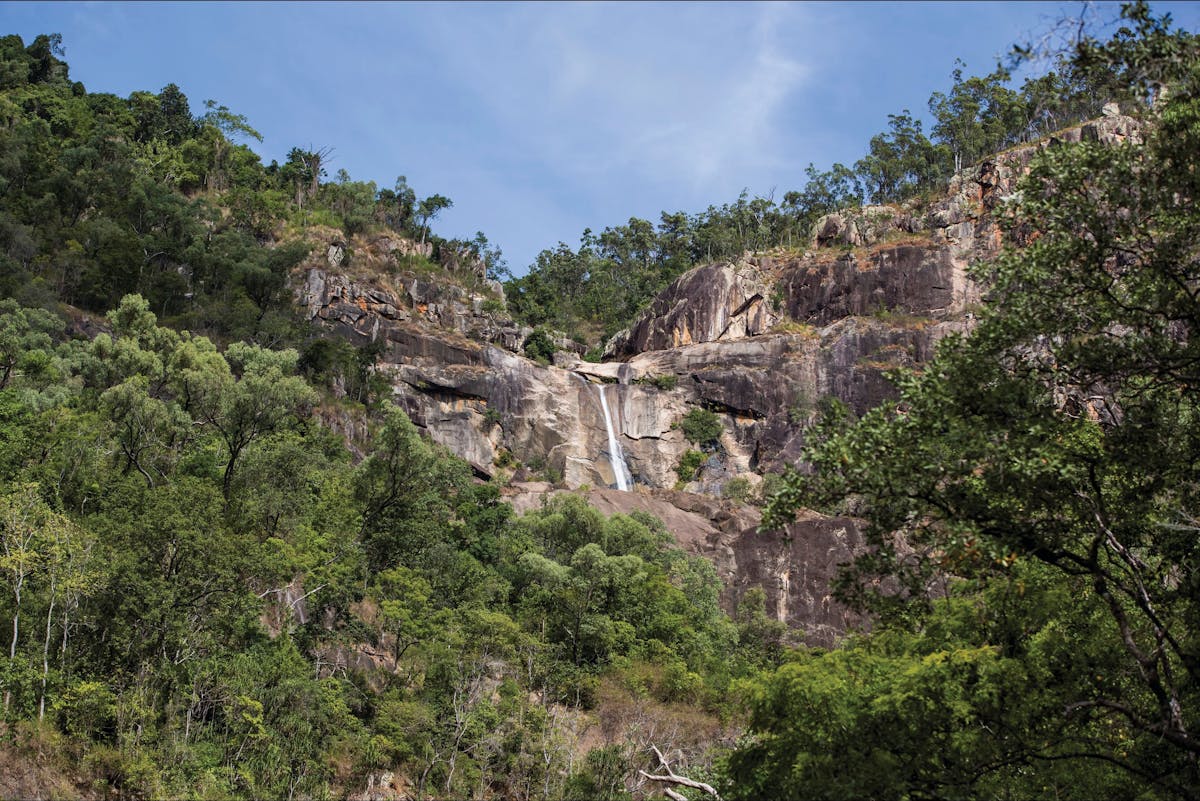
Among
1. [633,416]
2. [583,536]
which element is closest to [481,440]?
[633,416]

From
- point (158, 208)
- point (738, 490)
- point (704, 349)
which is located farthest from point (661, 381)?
point (158, 208)

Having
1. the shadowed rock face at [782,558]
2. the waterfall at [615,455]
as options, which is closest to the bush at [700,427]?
the waterfall at [615,455]

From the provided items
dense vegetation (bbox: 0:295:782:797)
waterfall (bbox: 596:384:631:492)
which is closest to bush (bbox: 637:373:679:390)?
waterfall (bbox: 596:384:631:492)

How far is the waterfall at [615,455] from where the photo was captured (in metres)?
61.9

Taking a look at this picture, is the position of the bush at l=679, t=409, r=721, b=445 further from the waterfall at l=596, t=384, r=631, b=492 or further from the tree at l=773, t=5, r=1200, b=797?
the tree at l=773, t=5, r=1200, b=797

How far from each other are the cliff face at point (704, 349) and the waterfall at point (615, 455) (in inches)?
10.5

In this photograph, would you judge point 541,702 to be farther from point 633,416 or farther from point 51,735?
point 633,416

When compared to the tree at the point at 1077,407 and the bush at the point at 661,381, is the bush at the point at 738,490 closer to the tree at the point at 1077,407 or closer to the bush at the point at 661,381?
the bush at the point at 661,381

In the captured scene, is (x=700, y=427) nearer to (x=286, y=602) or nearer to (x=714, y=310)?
(x=714, y=310)

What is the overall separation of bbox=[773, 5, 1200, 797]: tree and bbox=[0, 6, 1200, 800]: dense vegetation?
0.04m

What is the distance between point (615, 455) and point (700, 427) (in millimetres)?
5467

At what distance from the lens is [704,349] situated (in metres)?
68.7

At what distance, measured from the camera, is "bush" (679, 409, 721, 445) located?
210ft

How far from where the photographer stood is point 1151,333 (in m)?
10.2
